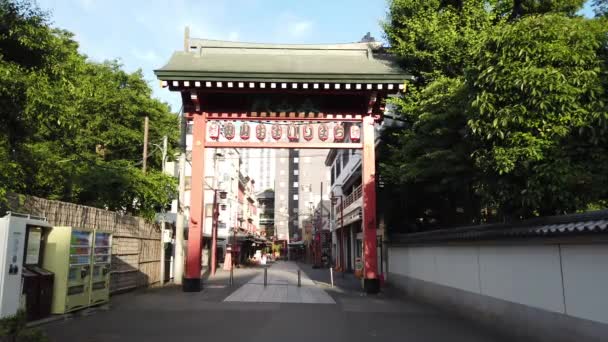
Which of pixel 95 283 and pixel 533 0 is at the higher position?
pixel 533 0

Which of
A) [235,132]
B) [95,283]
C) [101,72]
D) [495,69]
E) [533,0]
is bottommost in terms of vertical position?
[95,283]

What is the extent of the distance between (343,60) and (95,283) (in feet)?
39.0

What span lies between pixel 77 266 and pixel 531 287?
31.8ft

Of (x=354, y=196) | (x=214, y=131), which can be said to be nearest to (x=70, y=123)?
(x=214, y=131)

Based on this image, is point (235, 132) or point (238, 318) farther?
point (235, 132)

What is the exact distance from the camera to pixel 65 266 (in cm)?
1025

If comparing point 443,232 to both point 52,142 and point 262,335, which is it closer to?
point 262,335

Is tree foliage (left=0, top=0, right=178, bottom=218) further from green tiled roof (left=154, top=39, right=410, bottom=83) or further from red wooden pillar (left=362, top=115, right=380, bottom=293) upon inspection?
red wooden pillar (left=362, top=115, right=380, bottom=293)

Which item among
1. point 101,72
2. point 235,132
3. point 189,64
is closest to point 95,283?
point 235,132

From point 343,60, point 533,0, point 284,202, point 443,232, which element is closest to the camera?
point 443,232

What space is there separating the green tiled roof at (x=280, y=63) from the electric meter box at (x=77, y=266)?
6.37 m

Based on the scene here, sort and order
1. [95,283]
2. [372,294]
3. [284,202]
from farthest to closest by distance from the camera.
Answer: [284,202] < [372,294] < [95,283]

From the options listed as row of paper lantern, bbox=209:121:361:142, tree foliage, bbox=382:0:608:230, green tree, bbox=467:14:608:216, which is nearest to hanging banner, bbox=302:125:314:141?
row of paper lantern, bbox=209:121:361:142

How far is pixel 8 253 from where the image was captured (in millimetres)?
8289
